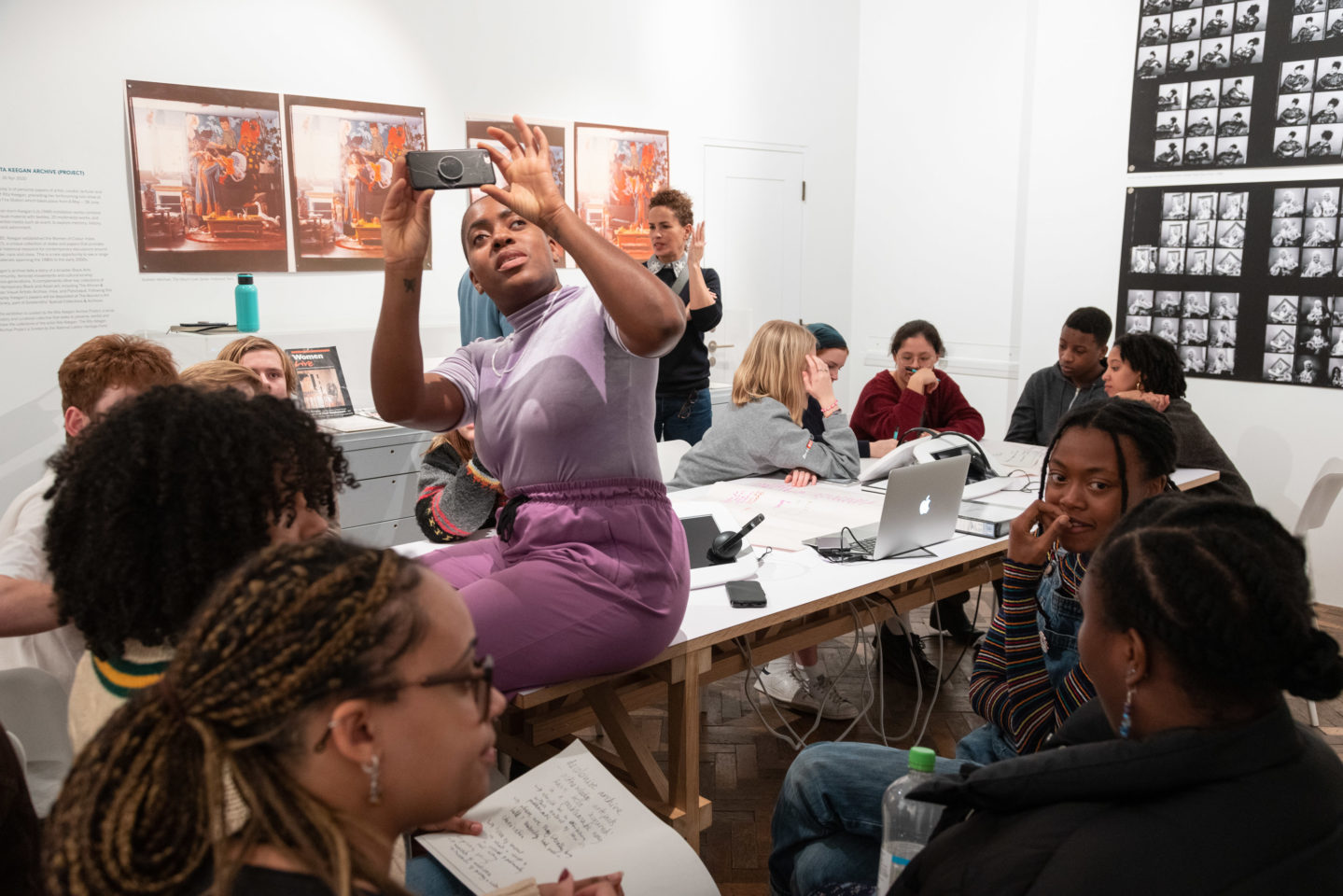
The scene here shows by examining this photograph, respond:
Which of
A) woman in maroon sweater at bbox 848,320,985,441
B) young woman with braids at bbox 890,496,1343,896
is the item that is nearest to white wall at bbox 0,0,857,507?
woman in maroon sweater at bbox 848,320,985,441

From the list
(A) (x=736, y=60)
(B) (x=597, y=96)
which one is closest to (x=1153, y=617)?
(B) (x=597, y=96)

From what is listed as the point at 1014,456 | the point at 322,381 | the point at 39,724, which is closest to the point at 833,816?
the point at 39,724

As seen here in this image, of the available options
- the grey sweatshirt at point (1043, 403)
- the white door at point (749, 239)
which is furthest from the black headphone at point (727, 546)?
the white door at point (749, 239)

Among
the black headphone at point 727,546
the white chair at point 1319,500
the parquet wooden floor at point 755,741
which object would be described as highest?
the black headphone at point 727,546

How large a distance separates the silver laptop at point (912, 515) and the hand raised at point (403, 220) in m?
1.27

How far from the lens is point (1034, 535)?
193 centimetres

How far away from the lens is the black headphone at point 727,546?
8.26ft

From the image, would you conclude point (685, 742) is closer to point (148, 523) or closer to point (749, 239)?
point (148, 523)

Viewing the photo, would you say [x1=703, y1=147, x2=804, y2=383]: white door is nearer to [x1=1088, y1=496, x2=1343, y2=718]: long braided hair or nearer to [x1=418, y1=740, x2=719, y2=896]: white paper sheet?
[x1=418, y1=740, x2=719, y2=896]: white paper sheet

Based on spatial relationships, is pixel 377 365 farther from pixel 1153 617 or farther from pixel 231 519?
pixel 1153 617

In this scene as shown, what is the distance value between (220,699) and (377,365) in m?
1.02

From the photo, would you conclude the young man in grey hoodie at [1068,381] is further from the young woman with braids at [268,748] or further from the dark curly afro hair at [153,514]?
the young woman with braids at [268,748]

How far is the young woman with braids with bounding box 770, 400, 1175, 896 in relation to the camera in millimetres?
1696

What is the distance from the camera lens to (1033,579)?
1.84m
